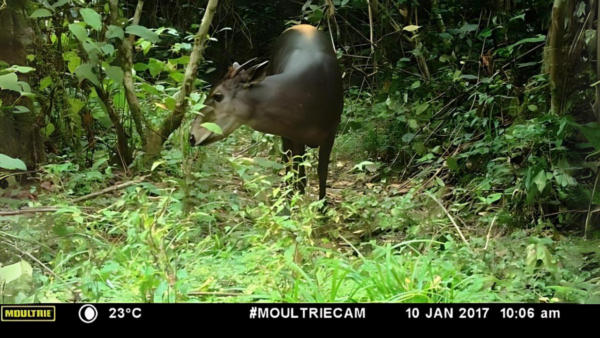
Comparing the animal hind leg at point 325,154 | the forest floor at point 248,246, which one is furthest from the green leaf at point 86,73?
the animal hind leg at point 325,154

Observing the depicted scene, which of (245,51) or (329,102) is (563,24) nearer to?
(329,102)

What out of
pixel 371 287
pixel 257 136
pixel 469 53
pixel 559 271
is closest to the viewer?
pixel 371 287

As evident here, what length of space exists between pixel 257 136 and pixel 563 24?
127cm

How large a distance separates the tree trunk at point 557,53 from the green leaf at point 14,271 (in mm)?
1900

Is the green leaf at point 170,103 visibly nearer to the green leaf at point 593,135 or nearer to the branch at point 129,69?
the branch at point 129,69

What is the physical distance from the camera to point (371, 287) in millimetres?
1887

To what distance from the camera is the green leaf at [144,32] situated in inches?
103

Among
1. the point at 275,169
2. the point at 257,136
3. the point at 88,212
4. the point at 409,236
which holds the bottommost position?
the point at 409,236

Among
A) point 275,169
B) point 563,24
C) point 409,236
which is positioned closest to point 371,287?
point 409,236

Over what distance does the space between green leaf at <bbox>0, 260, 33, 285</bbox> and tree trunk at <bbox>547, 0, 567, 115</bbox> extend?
1900mm

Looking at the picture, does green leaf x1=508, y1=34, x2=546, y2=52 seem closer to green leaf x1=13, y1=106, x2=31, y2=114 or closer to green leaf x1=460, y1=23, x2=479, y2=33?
green leaf x1=460, y1=23, x2=479, y2=33
